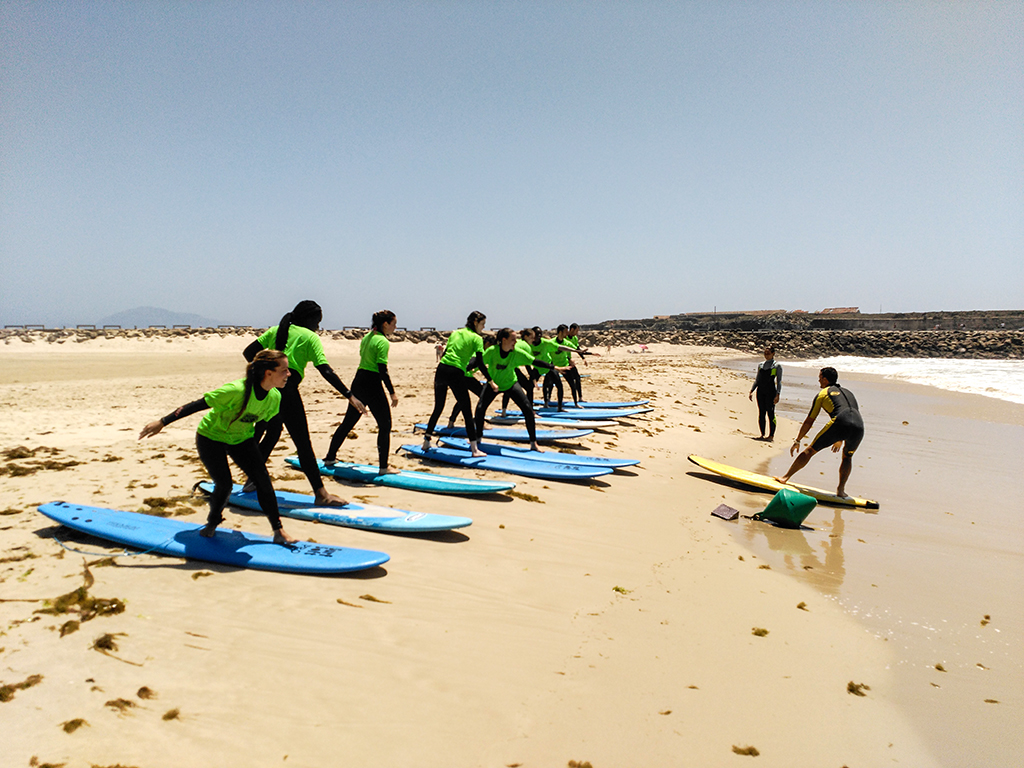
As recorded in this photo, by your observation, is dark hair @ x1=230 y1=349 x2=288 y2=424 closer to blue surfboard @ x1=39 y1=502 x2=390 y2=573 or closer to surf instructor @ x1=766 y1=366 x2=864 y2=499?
blue surfboard @ x1=39 y1=502 x2=390 y2=573

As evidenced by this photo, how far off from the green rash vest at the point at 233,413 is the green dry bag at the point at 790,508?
5498 mm

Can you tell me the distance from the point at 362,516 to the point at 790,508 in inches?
187

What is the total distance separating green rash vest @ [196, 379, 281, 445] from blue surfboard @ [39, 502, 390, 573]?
2.92 ft

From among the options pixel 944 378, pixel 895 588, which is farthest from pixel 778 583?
pixel 944 378

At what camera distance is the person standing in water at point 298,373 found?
529 centimetres

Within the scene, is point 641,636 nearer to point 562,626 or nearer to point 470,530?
point 562,626

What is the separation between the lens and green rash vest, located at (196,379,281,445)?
4.04 m

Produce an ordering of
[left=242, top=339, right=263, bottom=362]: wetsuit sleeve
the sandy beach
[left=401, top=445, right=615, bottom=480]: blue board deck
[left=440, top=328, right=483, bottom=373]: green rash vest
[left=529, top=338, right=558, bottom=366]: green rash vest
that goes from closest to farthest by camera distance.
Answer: the sandy beach, [left=242, top=339, right=263, bottom=362]: wetsuit sleeve, [left=401, top=445, right=615, bottom=480]: blue board deck, [left=440, top=328, right=483, bottom=373]: green rash vest, [left=529, top=338, right=558, bottom=366]: green rash vest

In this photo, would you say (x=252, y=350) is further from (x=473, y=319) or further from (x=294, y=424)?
(x=473, y=319)

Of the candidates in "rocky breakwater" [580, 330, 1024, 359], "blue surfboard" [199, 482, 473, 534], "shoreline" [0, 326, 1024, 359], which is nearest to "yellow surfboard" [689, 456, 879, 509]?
"blue surfboard" [199, 482, 473, 534]

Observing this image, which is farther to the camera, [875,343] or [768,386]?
[875,343]

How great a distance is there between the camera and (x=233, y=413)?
410cm

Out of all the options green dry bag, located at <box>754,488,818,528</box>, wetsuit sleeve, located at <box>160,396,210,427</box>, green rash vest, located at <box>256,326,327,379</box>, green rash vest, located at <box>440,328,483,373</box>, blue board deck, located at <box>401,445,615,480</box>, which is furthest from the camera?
green rash vest, located at <box>440,328,483,373</box>

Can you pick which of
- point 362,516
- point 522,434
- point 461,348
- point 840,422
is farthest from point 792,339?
point 362,516
